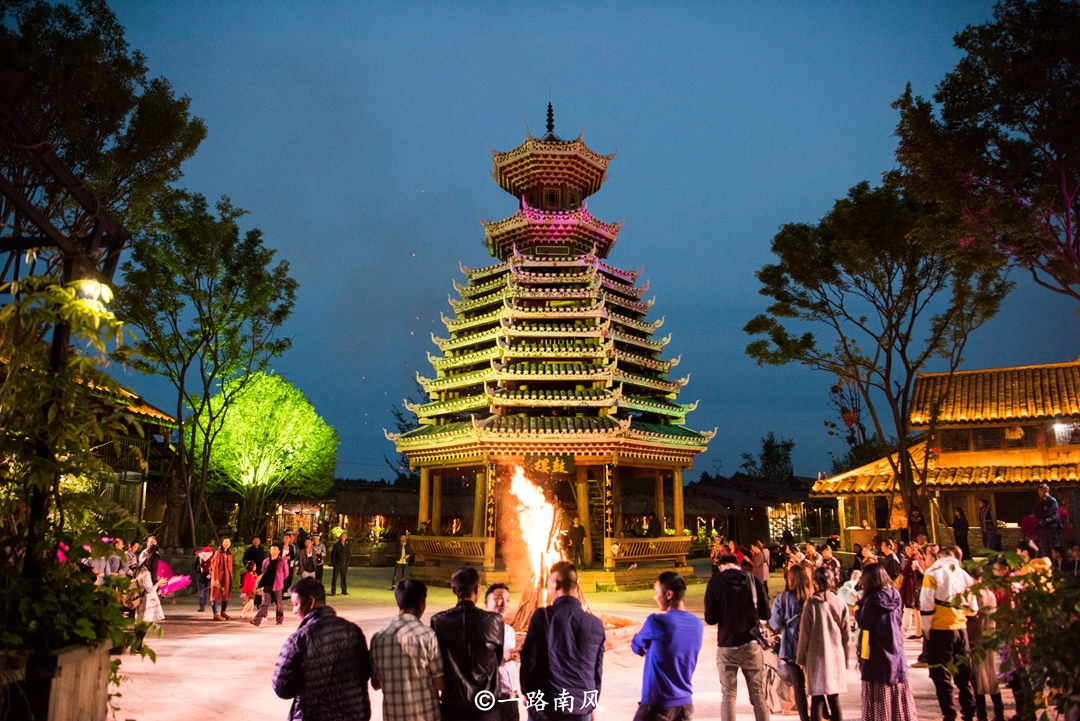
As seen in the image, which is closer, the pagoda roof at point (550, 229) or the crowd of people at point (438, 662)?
the crowd of people at point (438, 662)

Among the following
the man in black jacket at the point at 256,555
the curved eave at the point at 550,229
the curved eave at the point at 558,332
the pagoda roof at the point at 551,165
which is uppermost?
the pagoda roof at the point at 551,165

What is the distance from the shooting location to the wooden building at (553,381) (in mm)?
21812

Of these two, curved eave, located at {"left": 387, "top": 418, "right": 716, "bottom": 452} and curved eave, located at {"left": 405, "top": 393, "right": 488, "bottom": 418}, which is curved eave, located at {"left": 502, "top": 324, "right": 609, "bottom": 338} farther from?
curved eave, located at {"left": 387, "top": 418, "right": 716, "bottom": 452}

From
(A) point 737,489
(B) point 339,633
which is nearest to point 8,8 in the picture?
(B) point 339,633

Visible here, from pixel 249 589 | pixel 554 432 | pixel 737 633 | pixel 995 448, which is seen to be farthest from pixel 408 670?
pixel 995 448

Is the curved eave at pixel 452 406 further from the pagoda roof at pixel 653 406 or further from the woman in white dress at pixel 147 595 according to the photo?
the woman in white dress at pixel 147 595

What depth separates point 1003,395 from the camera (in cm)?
2272

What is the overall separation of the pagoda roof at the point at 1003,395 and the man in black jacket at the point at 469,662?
21.1m

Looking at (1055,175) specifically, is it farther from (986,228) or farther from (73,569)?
(73,569)

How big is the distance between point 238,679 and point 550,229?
2083 cm

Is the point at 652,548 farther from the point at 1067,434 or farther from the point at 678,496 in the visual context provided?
the point at 1067,434

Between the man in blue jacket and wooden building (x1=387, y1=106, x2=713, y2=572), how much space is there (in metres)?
16.2

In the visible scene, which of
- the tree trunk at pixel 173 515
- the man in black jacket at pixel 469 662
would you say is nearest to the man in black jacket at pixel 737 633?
the man in black jacket at pixel 469 662

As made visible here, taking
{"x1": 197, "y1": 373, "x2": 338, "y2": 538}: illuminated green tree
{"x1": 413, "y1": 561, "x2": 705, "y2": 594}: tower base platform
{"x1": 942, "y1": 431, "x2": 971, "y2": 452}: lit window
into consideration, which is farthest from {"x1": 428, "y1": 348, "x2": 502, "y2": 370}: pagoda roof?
{"x1": 942, "y1": 431, "x2": 971, "y2": 452}: lit window
